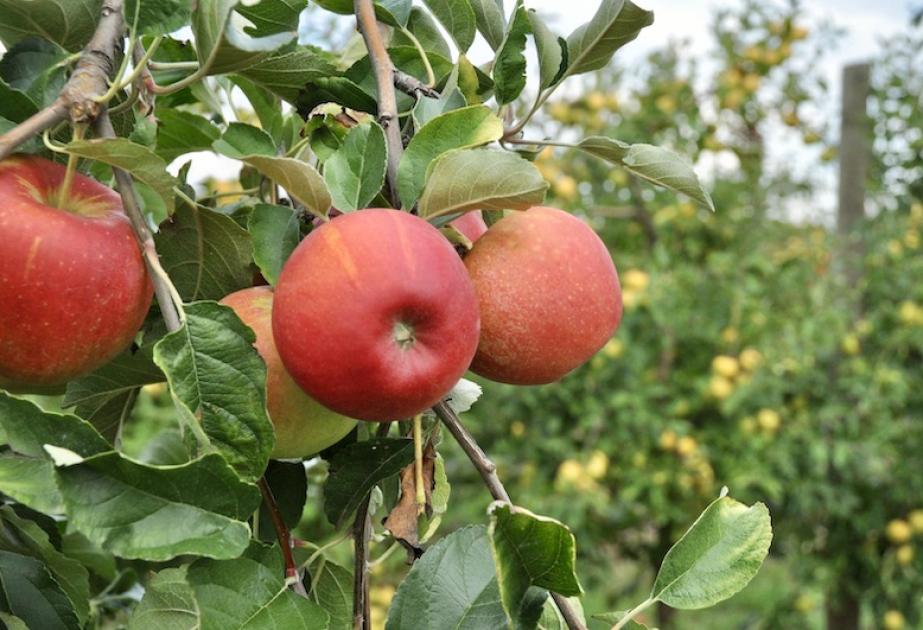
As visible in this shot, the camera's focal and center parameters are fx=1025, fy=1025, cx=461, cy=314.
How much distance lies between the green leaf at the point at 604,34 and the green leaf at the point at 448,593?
32cm

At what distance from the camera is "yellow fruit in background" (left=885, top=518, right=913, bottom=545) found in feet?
7.93

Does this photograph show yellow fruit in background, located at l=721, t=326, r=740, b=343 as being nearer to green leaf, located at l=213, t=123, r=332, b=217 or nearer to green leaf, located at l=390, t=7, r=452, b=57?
green leaf, located at l=390, t=7, r=452, b=57

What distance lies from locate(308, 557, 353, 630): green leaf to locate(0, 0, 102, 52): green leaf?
354 millimetres

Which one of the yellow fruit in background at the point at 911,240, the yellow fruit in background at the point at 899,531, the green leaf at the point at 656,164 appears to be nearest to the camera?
the green leaf at the point at 656,164

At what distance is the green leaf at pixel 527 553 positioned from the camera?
1.54 ft

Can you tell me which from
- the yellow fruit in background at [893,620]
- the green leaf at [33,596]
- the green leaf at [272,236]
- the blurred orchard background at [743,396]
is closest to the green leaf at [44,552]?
the green leaf at [33,596]

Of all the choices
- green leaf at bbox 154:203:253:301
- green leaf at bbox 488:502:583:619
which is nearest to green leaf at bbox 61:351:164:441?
green leaf at bbox 154:203:253:301

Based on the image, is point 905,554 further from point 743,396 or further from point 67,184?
point 67,184

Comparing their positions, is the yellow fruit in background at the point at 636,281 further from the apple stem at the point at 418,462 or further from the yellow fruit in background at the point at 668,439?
the apple stem at the point at 418,462

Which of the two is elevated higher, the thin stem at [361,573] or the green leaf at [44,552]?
the thin stem at [361,573]

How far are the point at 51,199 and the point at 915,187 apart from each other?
2.17 m

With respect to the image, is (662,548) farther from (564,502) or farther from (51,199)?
(51,199)

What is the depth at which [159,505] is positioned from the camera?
A: 0.45 meters

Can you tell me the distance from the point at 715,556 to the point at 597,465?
1.76 meters
